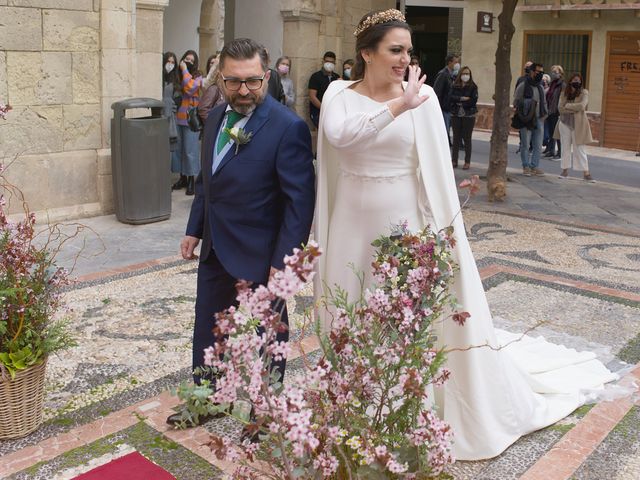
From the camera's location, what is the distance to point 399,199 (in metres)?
3.70

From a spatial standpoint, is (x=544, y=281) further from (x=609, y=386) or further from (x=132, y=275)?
(x=132, y=275)

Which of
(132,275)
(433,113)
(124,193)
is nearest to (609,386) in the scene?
(433,113)

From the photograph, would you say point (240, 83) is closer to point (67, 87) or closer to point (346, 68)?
point (67, 87)

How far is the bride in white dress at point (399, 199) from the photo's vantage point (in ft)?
11.7

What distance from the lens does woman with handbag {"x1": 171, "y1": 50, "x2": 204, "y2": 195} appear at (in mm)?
10523

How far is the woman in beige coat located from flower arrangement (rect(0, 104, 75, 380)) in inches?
435

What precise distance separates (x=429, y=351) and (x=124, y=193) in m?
6.57

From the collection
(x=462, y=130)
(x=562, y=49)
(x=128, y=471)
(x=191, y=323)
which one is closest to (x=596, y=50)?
(x=562, y=49)

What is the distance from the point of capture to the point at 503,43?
10.7 metres

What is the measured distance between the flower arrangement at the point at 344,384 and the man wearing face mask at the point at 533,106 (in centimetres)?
1148

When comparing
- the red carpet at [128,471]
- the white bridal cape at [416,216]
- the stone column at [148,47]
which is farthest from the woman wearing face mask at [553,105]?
the red carpet at [128,471]

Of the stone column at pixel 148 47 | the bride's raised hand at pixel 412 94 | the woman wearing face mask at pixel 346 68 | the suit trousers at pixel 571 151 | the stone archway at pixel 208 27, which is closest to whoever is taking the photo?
the bride's raised hand at pixel 412 94

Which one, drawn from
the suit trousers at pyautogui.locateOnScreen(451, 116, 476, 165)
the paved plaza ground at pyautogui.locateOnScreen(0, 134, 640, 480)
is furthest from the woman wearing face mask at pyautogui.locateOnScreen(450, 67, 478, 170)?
the paved plaza ground at pyautogui.locateOnScreen(0, 134, 640, 480)

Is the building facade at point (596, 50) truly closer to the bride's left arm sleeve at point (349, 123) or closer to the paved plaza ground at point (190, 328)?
the paved plaza ground at point (190, 328)
